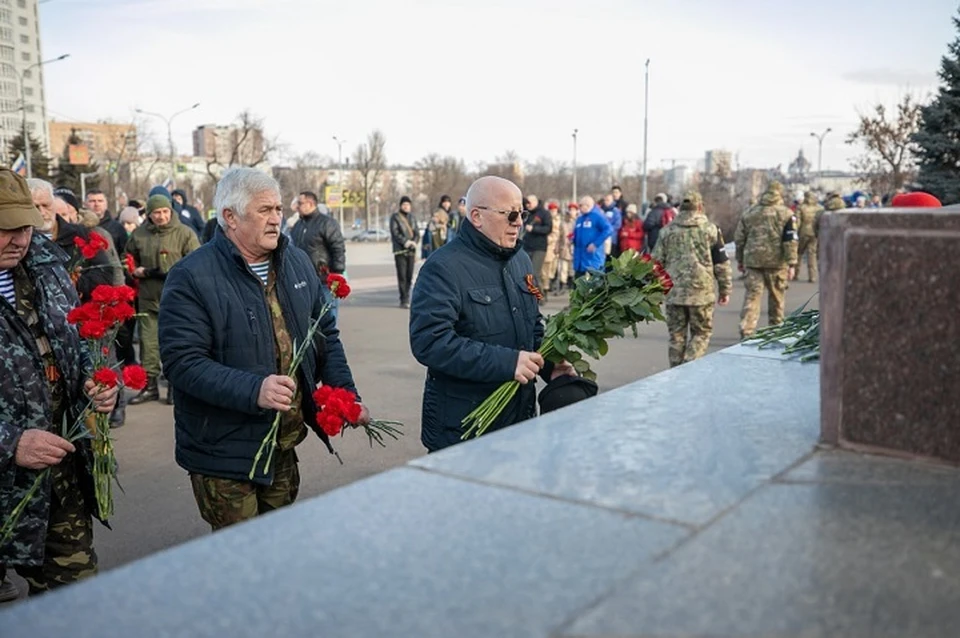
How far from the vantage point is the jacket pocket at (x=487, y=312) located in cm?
392

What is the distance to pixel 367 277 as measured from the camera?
22.4 meters

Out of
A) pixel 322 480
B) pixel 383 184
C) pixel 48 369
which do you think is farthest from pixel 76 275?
pixel 383 184

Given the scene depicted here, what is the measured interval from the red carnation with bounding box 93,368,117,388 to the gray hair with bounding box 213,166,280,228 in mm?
703

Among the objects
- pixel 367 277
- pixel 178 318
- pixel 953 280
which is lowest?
pixel 367 277

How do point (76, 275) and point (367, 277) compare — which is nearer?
point (76, 275)

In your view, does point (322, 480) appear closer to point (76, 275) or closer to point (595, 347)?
point (76, 275)

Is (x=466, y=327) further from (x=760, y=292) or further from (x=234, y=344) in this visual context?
(x=760, y=292)

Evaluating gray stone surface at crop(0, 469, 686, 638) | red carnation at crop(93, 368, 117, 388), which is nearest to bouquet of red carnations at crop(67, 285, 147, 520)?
red carnation at crop(93, 368, 117, 388)

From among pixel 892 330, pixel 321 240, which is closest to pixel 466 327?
pixel 892 330

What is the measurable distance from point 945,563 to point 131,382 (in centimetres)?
299

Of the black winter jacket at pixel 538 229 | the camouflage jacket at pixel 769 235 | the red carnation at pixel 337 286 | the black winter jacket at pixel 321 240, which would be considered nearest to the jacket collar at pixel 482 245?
the red carnation at pixel 337 286

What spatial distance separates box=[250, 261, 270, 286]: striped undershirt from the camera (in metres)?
3.66

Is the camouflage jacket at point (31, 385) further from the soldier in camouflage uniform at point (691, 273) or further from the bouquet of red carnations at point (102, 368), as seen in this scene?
the soldier in camouflage uniform at point (691, 273)

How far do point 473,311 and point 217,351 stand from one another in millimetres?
1063
